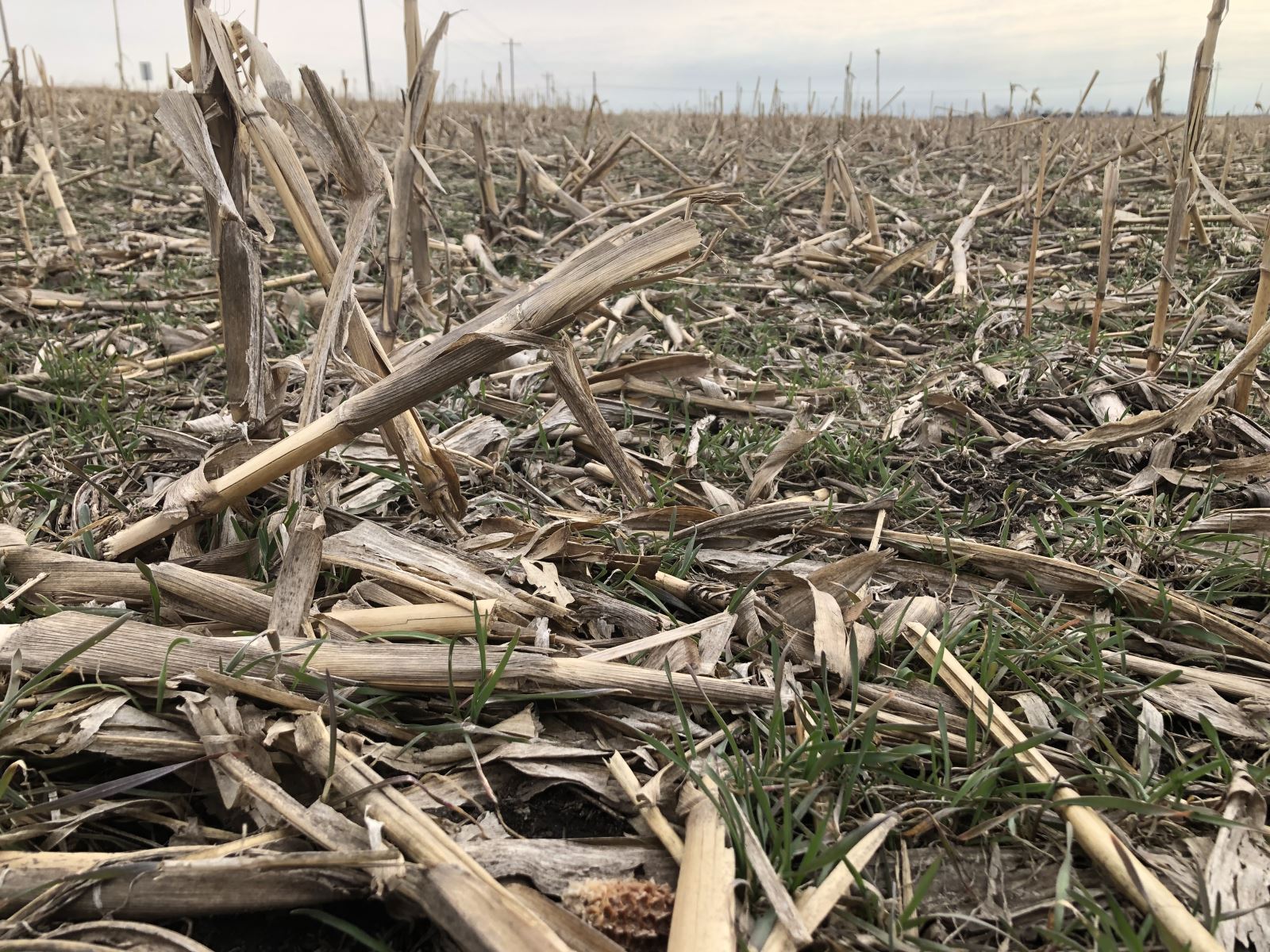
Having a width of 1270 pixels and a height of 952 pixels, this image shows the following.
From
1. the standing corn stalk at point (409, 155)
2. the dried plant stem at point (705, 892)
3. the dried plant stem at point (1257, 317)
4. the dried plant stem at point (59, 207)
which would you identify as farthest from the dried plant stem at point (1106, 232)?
the dried plant stem at point (59, 207)

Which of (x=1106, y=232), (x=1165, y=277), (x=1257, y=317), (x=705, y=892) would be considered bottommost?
(x=705, y=892)

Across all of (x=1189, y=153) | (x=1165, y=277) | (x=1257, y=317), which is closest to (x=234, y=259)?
(x=1257, y=317)

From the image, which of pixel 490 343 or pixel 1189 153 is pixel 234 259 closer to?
pixel 490 343

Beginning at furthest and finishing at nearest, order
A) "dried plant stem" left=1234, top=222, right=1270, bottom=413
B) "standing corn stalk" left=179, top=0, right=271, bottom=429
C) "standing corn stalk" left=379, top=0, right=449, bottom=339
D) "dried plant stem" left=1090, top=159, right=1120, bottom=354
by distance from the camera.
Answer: "dried plant stem" left=1090, top=159, right=1120, bottom=354 < "standing corn stalk" left=379, top=0, right=449, bottom=339 < "dried plant stem" left=1234, top=222, right=1270, bottom=413 < "standing corn stalk" left=179, top=0, right=271, bottom=429

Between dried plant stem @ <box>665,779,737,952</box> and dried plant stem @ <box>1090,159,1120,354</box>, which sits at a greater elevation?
dried plant stem @ <box>1090,159,1120,354</box>

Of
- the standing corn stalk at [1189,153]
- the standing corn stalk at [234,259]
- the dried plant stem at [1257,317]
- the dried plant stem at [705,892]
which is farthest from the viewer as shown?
the standing corn stalk at [1189,153]

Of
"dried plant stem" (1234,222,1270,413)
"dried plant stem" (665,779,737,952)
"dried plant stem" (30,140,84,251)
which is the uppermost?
"dried plant stem" (30,140,84,251)

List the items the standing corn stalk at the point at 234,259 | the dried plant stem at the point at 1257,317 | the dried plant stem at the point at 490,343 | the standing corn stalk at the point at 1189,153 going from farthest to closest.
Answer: the standing corn stalk at the point at 1189,153 → the dried plant stem at the point at 1257,317 → the standing corn stalk at the point at 234,259 → the dried plant stem at the point at 490,343

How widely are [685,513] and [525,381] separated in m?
1.35

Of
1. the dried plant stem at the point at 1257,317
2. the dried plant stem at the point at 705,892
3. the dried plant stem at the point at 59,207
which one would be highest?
the dried plant stem at the point at 59,207

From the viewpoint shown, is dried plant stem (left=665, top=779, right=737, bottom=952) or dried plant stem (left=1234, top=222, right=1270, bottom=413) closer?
dried plant stem (left=665, top=779, right=737, bottom=952)

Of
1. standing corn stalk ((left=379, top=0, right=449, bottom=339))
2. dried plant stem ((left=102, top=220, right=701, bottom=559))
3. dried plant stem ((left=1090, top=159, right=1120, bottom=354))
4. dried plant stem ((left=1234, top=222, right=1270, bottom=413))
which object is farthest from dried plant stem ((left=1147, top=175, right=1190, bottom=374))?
standing corn stalk ((left=379, top=0, right=449, bottom=339))

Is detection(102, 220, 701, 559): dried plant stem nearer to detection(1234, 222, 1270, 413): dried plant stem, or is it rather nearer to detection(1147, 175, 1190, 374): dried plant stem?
detection(1234, 222, 1270, 413): dried plant stem

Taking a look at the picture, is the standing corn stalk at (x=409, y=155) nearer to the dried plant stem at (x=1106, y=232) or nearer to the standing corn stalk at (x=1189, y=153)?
the standing corn stalk at (x=1189, y=153)
